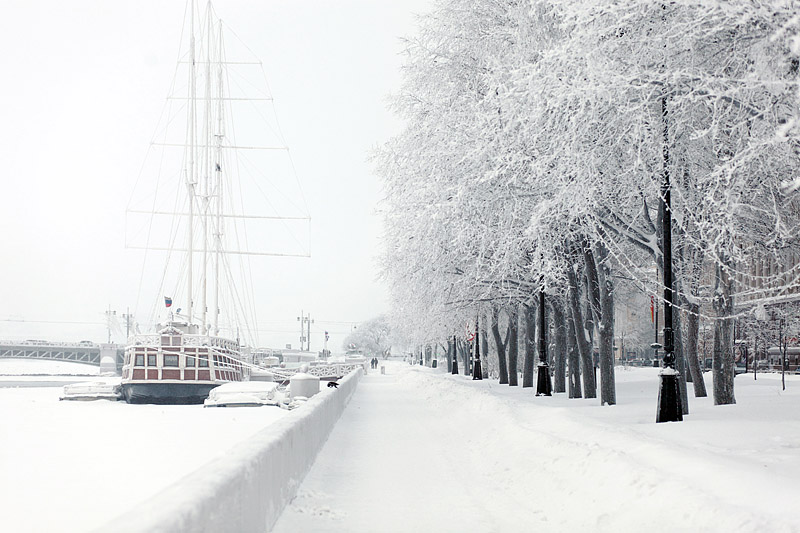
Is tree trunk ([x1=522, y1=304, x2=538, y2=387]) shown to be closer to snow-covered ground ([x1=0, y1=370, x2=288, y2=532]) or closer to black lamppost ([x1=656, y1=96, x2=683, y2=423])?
snow-covered ground ([x1=0, y1=370, x2=288, y2=532])

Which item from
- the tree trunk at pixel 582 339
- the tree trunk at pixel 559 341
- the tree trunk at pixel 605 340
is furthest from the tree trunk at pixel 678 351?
the tree trunk at pixel 559 341

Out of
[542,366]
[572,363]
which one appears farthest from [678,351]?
[572,363]

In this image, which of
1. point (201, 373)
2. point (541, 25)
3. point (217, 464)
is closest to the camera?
point (217, 464)

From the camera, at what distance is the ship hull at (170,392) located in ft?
175

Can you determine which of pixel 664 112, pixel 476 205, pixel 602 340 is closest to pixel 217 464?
pixel 664 112

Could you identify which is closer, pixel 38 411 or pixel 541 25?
pixel 541 25

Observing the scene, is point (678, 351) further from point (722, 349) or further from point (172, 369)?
point (172, 369)

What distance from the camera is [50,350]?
135m

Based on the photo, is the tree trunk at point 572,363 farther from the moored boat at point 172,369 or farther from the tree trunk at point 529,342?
the moored boat at point 172,369

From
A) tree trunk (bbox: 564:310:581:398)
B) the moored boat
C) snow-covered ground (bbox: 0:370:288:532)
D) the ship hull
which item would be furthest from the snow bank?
the moored boat

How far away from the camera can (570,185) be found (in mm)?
14422

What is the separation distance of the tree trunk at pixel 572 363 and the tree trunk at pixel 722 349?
6.73 meters

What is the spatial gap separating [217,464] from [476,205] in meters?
12.5

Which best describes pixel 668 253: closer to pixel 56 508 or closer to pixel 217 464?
pixel 217 464
